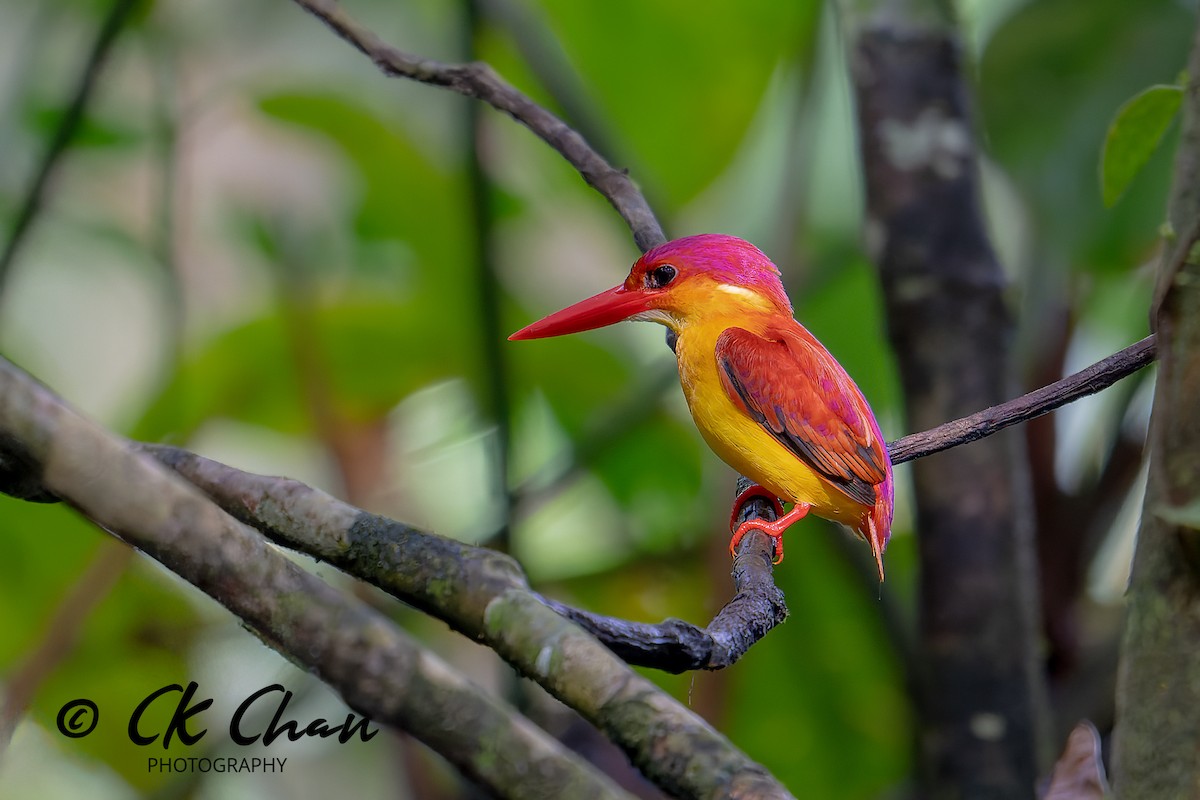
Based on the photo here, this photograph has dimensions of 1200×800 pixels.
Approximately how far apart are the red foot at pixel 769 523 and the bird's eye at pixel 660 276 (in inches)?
8.7

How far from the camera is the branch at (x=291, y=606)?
1.50 ft

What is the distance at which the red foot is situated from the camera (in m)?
1.01

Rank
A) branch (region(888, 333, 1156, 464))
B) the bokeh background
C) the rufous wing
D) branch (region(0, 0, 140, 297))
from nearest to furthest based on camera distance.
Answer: branch (region(888, 333, 1156, 464))
the rufous wing
branch (region(0, 0, 140, 297))
the bokeh background

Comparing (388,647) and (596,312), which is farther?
(596,312)

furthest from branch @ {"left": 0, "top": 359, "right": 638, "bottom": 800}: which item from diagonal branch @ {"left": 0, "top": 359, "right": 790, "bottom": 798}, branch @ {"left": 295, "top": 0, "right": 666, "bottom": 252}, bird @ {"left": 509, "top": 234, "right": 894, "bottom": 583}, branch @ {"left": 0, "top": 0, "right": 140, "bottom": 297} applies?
branch @ {"left": 0, "top": 0, "right": 140, "bottom": 297}

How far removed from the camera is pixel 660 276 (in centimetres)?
109

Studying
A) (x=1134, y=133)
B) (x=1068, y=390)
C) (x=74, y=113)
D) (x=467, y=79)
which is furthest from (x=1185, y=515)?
(x=74, y=113)

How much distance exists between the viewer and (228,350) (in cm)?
212

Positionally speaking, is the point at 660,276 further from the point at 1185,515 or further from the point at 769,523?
the point at 1185,515

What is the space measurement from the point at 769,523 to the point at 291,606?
0.62 meters

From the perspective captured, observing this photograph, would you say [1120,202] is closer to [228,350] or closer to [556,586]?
[556,586]

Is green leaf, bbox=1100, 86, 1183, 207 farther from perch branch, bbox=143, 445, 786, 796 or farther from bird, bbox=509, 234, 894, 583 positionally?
perch branch, bbox=143, 445, 786, 796

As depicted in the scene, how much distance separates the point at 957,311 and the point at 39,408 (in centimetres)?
138

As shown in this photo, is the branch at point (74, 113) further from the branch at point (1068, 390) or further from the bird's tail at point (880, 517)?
the branch at point (1068, 390)
